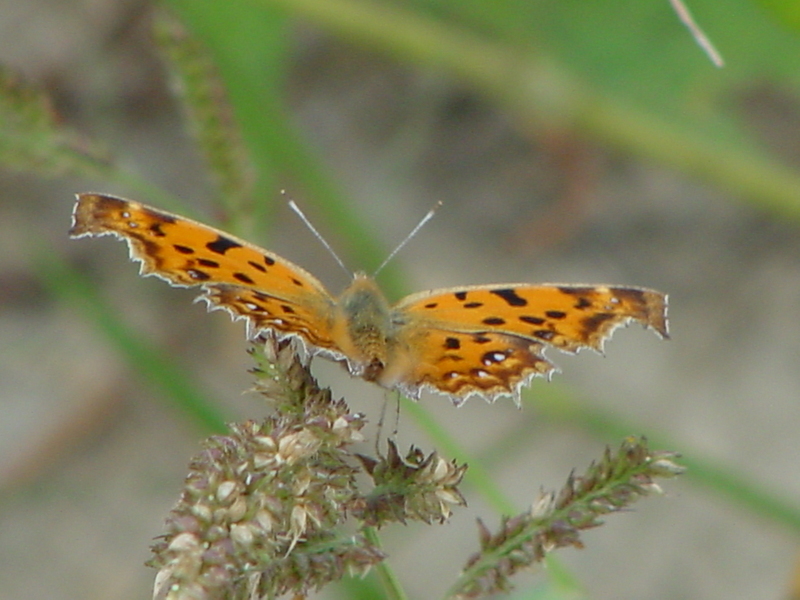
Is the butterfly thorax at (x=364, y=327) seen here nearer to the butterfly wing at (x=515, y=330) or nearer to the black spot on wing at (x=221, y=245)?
the butterfly wing at (x=515, y=330)

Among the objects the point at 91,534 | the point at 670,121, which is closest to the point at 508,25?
the point at 670,121

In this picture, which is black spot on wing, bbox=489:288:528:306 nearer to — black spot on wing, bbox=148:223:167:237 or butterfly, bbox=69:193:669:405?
butterfly, bbox=69:193:669:405

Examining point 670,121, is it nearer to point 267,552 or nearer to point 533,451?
point 533,451

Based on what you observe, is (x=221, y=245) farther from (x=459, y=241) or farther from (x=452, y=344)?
(x=459, y=241)

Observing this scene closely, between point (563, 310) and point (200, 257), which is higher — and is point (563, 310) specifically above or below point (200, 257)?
below

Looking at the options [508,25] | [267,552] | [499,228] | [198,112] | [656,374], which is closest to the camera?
[267,552]

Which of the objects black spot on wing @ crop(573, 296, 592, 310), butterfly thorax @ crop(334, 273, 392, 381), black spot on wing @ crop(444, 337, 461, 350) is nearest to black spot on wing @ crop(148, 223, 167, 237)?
butterfly thorax @ crop(334, 273, 392, 381)

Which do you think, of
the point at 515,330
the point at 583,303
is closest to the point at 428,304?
the point at 515,330
